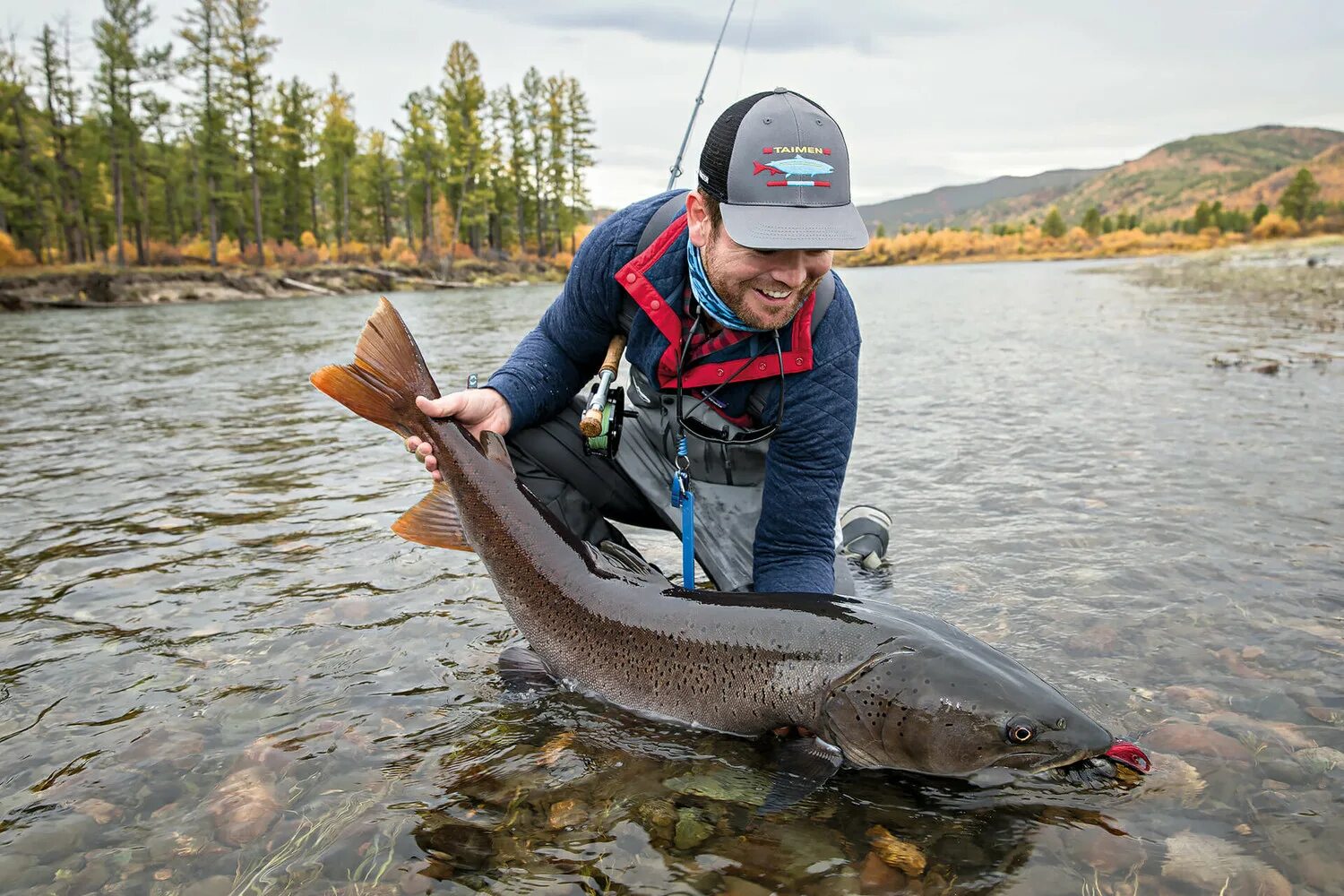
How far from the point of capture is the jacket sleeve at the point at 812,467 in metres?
3.41

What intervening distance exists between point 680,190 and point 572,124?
74.6 metres

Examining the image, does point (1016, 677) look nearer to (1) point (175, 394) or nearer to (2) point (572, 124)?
(1) point (175, 394)

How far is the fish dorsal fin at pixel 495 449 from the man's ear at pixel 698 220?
1132 millimetres

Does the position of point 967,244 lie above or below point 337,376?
above

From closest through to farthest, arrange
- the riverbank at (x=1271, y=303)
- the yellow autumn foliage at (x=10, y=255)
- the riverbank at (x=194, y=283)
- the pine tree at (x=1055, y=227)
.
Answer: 1. the riverbank at (x=1271, y=303)
2. the riverbank at (x=194, y=283)
3. the yellow autumn foliage at (x=10, y=255)
4. the pine tree at (x=1055, y=227)

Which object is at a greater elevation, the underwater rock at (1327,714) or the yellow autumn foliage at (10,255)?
the yellow autumn foliage at (10,255)

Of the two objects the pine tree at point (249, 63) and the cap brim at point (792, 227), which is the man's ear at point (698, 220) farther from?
the pine tree at point (249, 63)

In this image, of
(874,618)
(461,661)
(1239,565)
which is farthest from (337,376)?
Answer: (1239,565)

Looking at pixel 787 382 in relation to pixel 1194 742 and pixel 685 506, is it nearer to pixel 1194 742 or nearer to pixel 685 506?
pixel 685 506

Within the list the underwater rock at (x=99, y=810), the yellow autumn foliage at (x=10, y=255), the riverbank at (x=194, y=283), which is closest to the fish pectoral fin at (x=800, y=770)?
the underwater rock at (x=99, y=810)

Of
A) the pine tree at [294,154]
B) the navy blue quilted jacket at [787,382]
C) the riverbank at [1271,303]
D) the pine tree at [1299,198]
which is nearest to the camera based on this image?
the navy blue quilted jacket at [787,382]

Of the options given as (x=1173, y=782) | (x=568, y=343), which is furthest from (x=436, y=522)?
(x=1173, y=782)

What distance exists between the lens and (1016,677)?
2.64m

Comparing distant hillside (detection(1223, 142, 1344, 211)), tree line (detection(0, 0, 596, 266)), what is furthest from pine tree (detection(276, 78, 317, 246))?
distant hillside (detection(1223, 142, 1344, 211))
